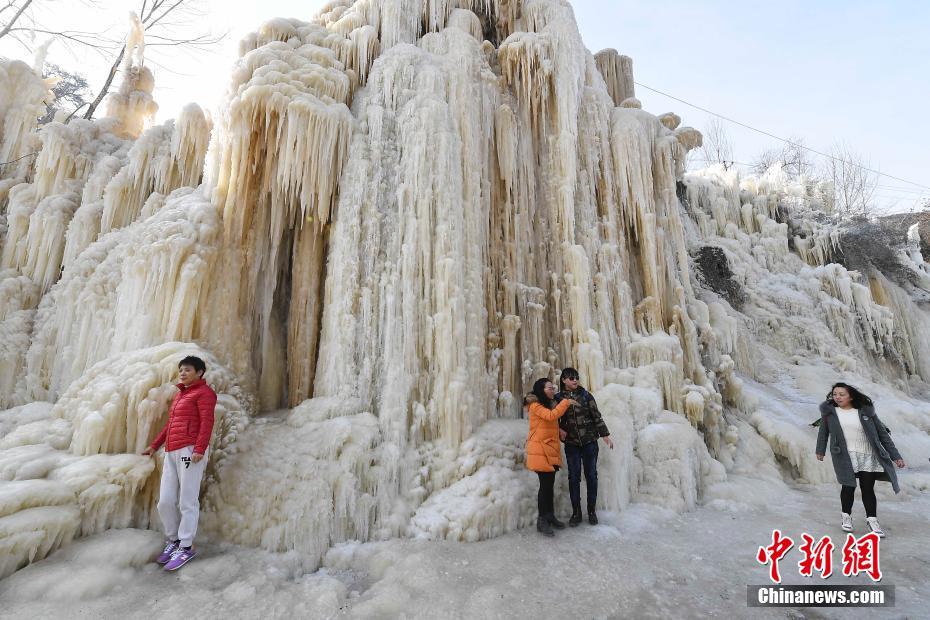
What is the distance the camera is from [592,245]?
769cm

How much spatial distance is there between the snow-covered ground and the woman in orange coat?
23cm

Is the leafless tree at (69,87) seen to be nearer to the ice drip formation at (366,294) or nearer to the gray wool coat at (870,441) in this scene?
the ice drip formation at (366,294)

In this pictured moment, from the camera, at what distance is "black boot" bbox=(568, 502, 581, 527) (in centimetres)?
485

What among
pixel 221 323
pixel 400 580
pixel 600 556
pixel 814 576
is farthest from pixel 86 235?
pixel 814 576

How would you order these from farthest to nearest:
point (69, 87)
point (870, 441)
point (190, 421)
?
point (69, 87) < point (870, 441) < point (190, 421)

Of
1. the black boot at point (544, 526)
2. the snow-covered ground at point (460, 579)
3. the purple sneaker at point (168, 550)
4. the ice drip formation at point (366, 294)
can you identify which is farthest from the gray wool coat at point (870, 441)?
the purple sneaker at point (168, 550)

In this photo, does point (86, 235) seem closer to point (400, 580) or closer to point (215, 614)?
point (215, 614)

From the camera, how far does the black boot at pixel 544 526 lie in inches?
181

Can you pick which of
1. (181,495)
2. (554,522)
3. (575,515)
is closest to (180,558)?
(181,495)

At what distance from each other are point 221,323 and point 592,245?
6.12 metres

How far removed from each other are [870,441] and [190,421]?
675cm

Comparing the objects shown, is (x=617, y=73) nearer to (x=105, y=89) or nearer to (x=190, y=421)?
(x=190, y=421)

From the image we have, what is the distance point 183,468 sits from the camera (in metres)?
3.70

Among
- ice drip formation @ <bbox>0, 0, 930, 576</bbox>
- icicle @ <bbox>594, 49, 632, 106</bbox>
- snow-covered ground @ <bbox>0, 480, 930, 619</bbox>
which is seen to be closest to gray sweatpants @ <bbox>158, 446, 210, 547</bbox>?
snow-covered ground @ <bbox>0, 480, 930, 619</bbox>
